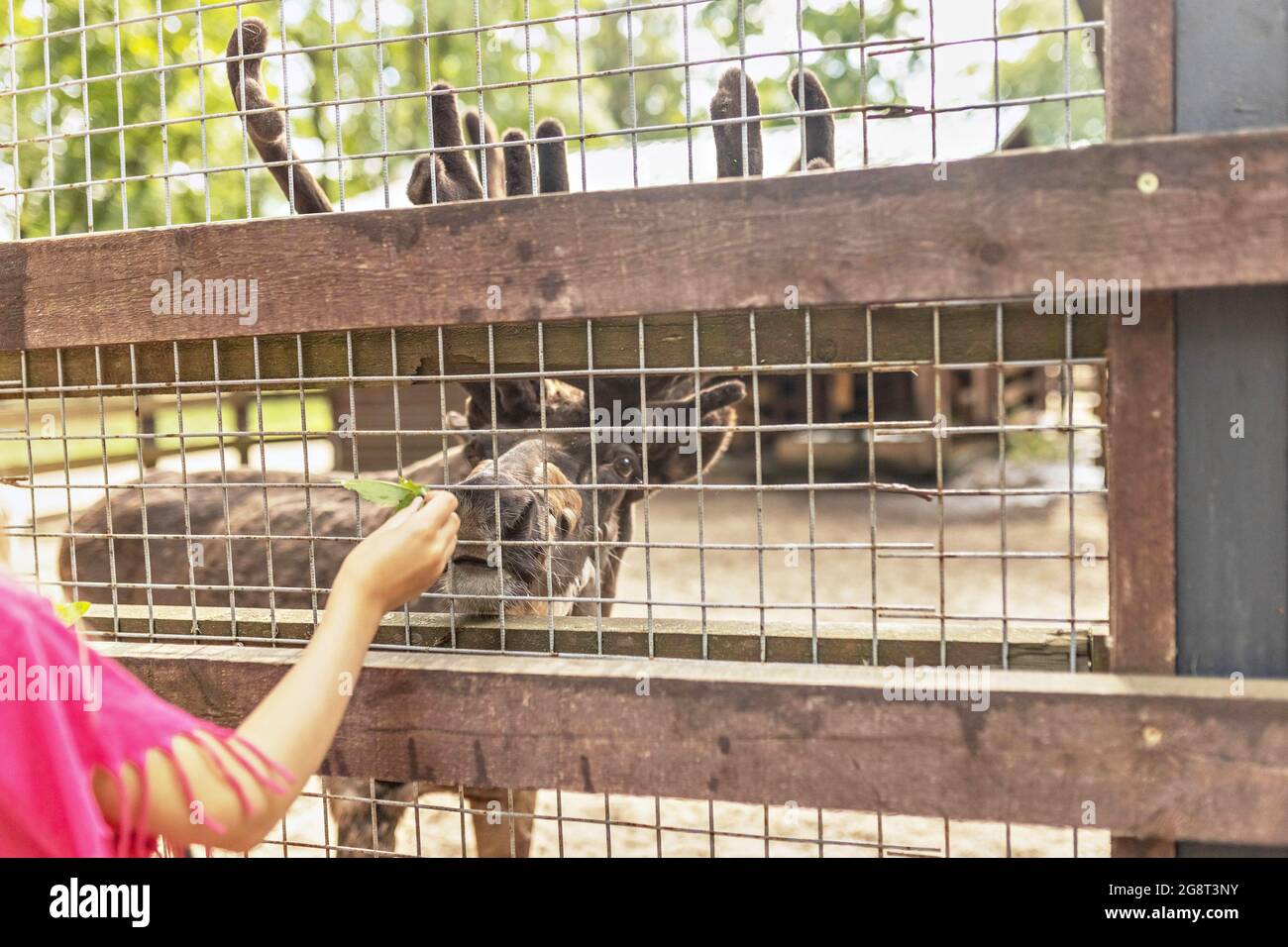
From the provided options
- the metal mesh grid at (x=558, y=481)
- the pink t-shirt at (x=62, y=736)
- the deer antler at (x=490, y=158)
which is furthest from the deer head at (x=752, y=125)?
the pink t-shirt at (x=62, y=736)

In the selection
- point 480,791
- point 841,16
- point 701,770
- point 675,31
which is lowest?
point 480,791

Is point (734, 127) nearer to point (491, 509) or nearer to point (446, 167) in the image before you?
point (446, 167)

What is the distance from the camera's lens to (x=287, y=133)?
2523 mm

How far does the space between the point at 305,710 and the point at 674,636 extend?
93 centimetres

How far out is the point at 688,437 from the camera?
401 centimetres

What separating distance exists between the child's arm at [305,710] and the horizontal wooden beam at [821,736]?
36cm

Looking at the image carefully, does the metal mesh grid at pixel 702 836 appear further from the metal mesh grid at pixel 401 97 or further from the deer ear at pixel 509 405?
the metal mesh grid at pixel 401 97

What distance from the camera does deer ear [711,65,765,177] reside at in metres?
2.34

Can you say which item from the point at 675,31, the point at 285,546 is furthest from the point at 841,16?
the point at 285,546

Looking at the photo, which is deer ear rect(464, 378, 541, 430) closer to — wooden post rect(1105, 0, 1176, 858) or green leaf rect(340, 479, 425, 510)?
green leaf rect(340, 479, 425, 510)
